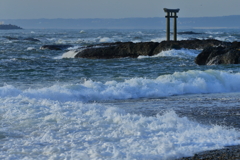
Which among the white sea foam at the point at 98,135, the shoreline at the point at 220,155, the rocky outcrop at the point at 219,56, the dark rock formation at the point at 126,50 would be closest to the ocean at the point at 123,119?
the white sea foam at the point at 98,135

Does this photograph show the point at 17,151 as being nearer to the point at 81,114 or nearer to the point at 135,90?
the point at 81,114

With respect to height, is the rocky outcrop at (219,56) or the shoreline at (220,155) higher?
the shoreline at (220,155)

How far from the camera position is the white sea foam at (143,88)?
11742mm

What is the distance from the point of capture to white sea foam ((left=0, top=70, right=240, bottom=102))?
11.7 metres

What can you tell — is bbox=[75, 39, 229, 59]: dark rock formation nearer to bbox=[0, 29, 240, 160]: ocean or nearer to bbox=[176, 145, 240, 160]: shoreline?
bbox=[0, 29, 240, 160]: ocean

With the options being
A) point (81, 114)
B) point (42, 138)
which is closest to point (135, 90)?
point (81, 114)

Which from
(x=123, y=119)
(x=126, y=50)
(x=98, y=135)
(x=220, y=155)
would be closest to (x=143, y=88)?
(x=123, y=119)

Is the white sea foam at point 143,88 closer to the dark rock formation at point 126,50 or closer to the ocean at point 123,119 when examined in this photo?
the ocean at point 123,119

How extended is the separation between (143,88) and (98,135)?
591 centimetres

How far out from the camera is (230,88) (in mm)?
13695

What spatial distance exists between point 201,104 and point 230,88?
13.2 feet

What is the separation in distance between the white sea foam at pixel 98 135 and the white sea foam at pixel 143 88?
8.90 feet

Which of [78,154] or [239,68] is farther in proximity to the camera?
[239,68]

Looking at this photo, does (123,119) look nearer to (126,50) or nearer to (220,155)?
(220,155)
